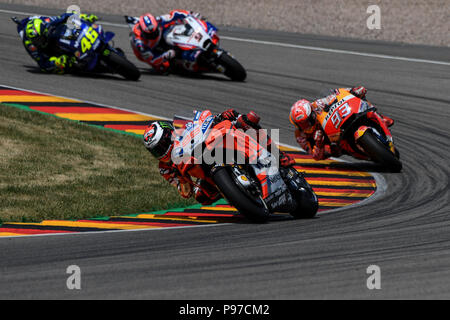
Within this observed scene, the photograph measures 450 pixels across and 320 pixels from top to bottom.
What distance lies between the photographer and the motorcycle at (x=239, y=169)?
887 centimetres

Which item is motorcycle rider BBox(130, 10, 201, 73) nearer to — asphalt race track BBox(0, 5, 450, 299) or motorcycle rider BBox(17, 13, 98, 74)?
motorcycle rider BBox(17, 13, 98, 74)

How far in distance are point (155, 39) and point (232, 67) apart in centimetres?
177

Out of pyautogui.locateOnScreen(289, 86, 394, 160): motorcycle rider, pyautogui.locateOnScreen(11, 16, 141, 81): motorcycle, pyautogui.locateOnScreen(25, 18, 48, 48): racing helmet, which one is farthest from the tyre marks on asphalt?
pyautogui.locateOnScreen(11, 16, 141, 81): motorcycle

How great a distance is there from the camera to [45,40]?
18312mm

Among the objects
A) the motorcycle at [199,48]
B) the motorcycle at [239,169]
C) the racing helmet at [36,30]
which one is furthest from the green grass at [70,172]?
the motorcycle at [199,48]

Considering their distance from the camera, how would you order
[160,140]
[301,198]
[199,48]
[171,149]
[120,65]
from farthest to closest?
[199,48] → [120,65] → [301,198] → [171,149] → [160,140]

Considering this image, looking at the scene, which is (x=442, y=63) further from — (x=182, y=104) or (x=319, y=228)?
(x=319, y=228)

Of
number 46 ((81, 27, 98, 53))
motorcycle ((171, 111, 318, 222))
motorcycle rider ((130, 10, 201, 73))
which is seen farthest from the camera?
motorcycle rider ((130, 10, 201, 73))

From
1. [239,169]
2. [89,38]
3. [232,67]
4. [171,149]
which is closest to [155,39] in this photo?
[89,38]

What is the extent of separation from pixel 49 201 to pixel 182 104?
266 inches

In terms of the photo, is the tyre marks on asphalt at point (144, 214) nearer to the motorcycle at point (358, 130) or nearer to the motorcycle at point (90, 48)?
the motorcycle at point (358, 130)

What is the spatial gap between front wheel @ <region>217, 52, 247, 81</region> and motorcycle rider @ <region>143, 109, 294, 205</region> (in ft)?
31.5

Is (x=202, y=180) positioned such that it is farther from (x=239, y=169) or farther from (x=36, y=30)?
(x=36, y=30)

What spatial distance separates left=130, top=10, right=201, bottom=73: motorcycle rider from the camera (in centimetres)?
1898
